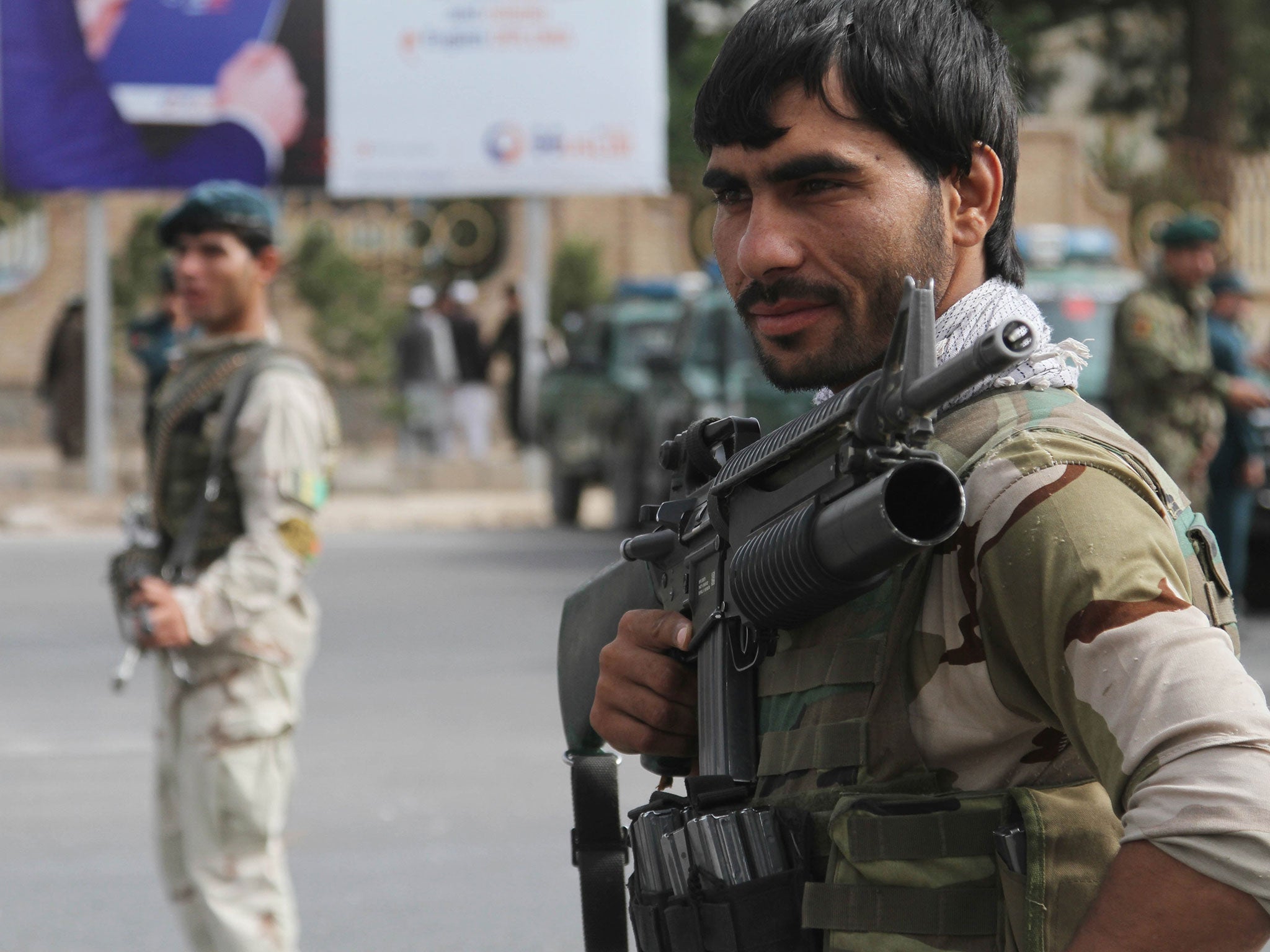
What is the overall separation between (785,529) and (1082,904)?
37 cm

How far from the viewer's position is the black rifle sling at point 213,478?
4.00 m

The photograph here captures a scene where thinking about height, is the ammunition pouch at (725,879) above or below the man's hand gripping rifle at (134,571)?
below

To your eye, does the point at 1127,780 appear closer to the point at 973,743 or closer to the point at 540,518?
the point at 973,743

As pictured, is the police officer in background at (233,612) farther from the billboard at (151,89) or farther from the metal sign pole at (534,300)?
the billboard at (151,89)

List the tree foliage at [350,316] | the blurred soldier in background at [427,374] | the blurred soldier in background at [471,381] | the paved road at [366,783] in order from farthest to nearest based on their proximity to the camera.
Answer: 1. the tree foliage at [350,316]
2. the blurred soldier in background at [471,381]
3. the blurred soldier in background at [427,374]
4. the paved road at [366,783]

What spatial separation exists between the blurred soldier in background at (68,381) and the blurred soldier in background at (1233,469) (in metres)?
14.0

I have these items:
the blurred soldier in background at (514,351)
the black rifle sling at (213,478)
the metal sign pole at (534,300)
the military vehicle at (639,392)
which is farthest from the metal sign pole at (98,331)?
the black rifle sling at (213,478)

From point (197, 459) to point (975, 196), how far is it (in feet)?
8.73

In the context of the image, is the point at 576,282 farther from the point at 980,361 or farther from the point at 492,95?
the point at 980,361

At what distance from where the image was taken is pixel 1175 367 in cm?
798

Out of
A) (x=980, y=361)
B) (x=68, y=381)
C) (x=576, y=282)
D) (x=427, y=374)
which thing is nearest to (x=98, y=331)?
(x=68, y=381)

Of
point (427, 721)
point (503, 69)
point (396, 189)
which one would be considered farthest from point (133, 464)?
point (427, 721)

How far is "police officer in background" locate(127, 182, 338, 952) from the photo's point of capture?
151 inches

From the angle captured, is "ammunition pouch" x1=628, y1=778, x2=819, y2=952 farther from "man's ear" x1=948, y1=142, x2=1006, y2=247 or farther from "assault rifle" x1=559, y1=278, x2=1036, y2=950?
"man's ear" x1=948, y1=142, x2=1006, y2=247
